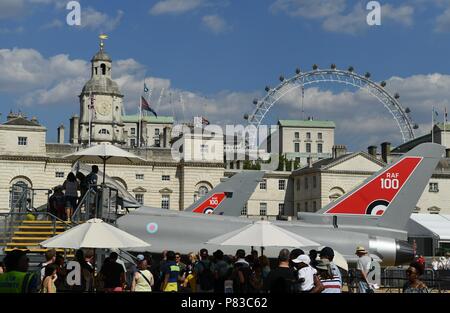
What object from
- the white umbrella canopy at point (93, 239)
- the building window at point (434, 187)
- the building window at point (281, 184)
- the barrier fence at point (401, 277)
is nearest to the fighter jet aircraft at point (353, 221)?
the barrier fence at point (401, 277)

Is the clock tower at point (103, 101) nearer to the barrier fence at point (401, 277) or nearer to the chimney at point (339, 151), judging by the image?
the chimney at point (339, 151)

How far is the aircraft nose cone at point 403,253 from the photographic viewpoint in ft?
80.4

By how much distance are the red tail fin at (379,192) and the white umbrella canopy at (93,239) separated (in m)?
12.5

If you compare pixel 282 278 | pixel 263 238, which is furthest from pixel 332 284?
pixel 263 238

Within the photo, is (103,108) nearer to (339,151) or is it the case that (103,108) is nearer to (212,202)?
(339,151)

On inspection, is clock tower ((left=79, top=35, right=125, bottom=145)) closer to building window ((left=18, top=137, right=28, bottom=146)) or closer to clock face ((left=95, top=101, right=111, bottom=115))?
clock face ((left=95, top=101, right=111, bottom=115))

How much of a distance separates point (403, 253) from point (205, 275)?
11.1 meters

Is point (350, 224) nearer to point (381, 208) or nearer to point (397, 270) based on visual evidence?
point (381, 208)

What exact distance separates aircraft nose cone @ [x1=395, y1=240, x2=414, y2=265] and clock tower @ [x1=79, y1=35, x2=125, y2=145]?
334 feet

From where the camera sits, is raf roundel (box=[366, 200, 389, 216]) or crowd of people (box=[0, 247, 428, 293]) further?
raf roundel (box=[366, 200, 389, 216])

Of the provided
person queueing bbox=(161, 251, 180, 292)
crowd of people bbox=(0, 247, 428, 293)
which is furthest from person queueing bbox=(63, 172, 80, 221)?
person queueing bbox=(161, 251, 180, 292)

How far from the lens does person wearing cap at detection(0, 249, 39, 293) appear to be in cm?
934

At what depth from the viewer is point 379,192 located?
26875 mm

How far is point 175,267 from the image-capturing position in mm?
15375
